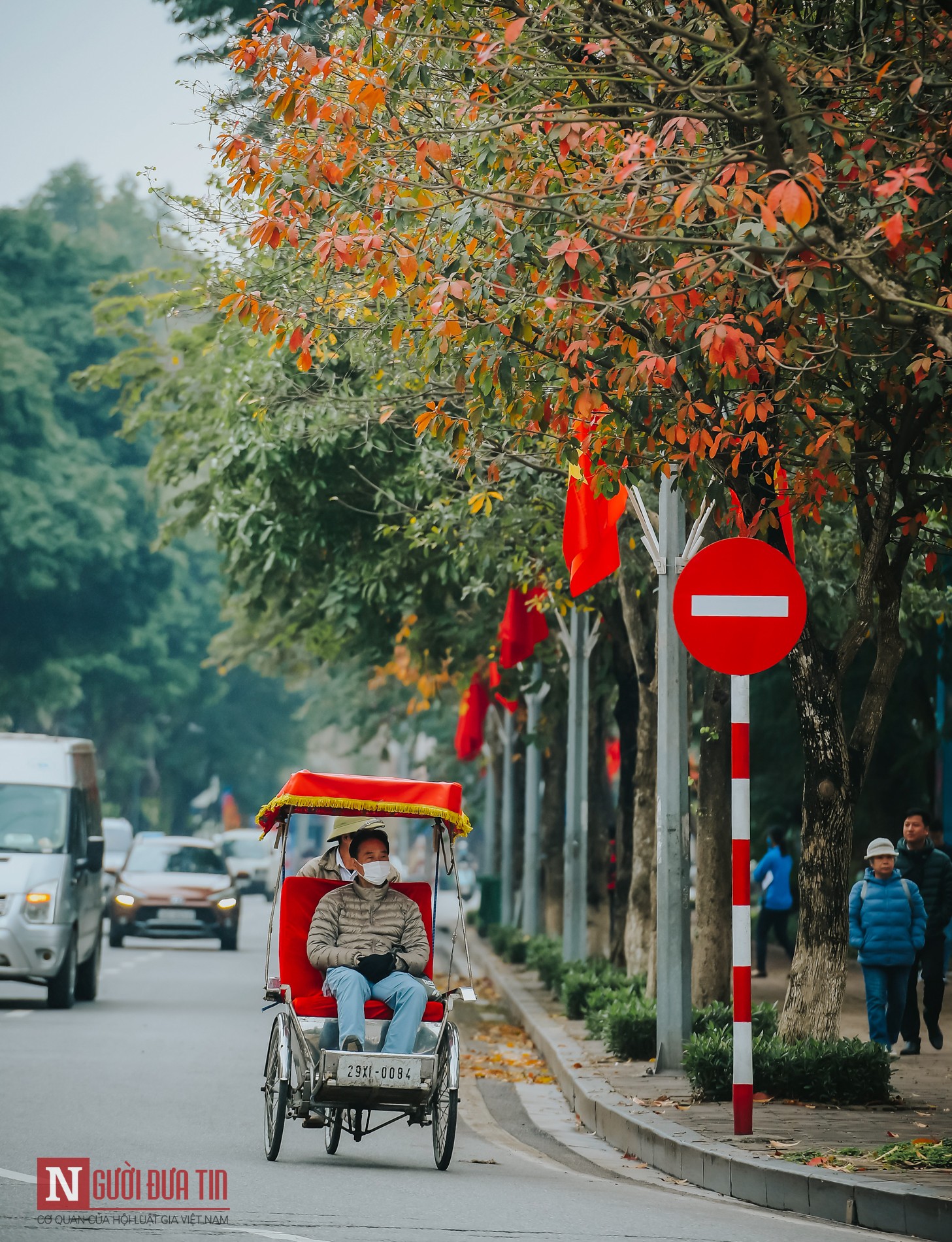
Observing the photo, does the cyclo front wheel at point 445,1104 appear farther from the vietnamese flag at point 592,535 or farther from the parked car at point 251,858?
the parked car at point 251,858

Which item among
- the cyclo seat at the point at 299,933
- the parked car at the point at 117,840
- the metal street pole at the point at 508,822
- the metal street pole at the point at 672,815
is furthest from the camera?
the parked car at the point at 117,840

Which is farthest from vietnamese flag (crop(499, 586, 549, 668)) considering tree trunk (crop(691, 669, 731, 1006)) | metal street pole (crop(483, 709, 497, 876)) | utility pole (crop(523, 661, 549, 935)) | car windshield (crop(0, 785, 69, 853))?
metal street pole (crop(483, 709, 497, 876))

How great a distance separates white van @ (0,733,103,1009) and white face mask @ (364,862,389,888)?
26.6ft

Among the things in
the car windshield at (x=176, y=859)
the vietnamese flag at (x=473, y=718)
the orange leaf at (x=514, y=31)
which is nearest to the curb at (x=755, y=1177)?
the orange leaf at (x=514, y=31)

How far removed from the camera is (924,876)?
14.5 metres

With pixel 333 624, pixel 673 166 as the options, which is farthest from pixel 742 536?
pixel 333 624

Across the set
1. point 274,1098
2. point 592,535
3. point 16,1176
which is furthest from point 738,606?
point 16,1176

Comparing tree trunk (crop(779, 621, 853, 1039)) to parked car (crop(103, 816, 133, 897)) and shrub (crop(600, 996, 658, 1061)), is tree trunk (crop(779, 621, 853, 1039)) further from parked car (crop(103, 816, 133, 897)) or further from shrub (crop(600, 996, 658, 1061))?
parked car (crop(103, 816, 133, 897))

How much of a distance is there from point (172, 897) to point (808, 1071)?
17.9m

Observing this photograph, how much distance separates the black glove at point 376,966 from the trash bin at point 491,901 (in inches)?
1079

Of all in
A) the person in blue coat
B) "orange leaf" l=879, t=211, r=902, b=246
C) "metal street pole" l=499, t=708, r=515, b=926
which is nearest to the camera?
"orange leaf" l=879, t=211, r=902, b=246

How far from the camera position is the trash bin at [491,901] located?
37.4 meters

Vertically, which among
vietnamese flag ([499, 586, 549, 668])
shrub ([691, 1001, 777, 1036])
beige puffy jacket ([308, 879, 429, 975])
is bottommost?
shrub ([691, 1001, 777, 1036])

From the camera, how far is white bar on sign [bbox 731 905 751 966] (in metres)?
9.57
